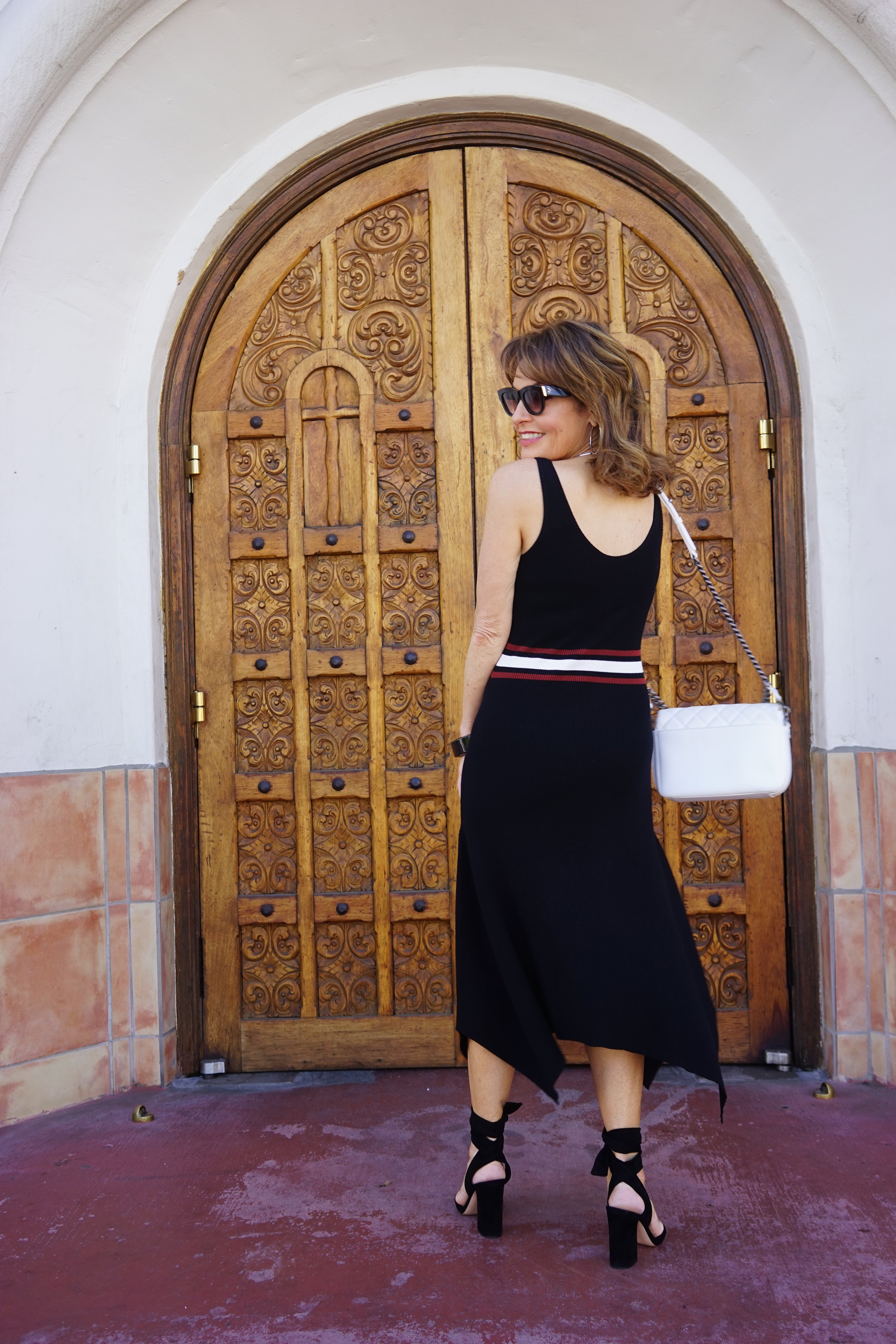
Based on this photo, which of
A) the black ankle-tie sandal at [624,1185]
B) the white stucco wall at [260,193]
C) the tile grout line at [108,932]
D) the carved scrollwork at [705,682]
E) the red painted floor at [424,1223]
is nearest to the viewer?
the red painted floor at [424,1223]

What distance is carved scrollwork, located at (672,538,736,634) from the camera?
3.14 metres

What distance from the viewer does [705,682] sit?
3.14 metres

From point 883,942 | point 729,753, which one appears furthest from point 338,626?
point 883,942

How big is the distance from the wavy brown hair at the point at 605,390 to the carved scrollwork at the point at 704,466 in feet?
3.85

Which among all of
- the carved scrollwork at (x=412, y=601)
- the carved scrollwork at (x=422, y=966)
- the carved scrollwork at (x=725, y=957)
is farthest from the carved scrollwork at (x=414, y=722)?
the carved scrollwork at (x=725, y=957)

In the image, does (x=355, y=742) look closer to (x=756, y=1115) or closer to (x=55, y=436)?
(x=55, y=436)

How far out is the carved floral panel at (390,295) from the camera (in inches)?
126

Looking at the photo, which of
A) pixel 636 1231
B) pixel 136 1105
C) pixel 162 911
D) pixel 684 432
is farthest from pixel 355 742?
pixel 636 1231

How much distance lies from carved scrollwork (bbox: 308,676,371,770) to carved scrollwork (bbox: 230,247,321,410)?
947mm

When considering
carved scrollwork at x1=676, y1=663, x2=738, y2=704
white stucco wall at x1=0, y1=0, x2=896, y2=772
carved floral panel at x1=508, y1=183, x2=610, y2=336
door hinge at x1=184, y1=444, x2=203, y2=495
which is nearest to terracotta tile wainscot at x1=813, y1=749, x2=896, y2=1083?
white stucco wall at x1=0, y1=0, x2=896, y2=772

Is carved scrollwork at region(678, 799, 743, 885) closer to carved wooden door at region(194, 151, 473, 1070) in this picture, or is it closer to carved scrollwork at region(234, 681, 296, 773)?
carved wooden door at region(194, 151, 473, 1070)

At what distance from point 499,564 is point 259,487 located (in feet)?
5.05

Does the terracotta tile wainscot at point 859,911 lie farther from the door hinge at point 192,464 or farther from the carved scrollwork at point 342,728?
the door hinge at point 192,464

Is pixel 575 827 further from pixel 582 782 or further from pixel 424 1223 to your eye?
pixel 424 1223
